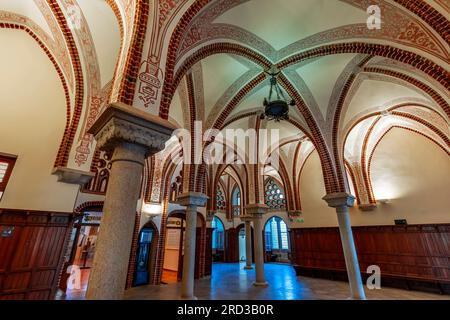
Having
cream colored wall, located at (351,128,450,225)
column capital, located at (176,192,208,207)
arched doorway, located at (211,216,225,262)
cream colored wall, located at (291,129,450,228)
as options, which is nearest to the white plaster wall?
cream colored wall, located at (291,129,450,228)

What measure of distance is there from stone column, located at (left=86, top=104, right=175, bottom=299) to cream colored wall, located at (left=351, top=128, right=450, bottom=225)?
1092 centimetres

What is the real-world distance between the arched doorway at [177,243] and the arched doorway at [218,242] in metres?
5.70

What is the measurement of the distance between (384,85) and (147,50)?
7736 millimetres

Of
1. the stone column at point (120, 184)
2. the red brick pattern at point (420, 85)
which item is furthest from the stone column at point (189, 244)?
the red brick pattern at point (420, 85)

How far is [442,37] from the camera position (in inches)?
146

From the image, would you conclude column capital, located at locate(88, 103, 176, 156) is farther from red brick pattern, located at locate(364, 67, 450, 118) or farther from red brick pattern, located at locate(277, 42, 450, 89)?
red brick pattern, located at locate(364, 67, 450, 118)

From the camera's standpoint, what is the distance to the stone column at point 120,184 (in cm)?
205

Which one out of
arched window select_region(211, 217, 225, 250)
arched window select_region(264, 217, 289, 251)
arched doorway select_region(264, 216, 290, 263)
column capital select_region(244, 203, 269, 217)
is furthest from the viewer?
Answer: arched window select_region(211, 217, 225, 250)

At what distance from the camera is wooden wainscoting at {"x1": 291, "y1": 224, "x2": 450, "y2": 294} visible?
8.11m

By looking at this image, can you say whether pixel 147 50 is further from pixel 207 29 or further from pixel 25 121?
pixel 25 121

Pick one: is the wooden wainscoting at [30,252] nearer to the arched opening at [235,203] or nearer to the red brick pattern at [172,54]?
the red brick pattern at [172,54]

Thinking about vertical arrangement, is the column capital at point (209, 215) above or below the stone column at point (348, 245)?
above
